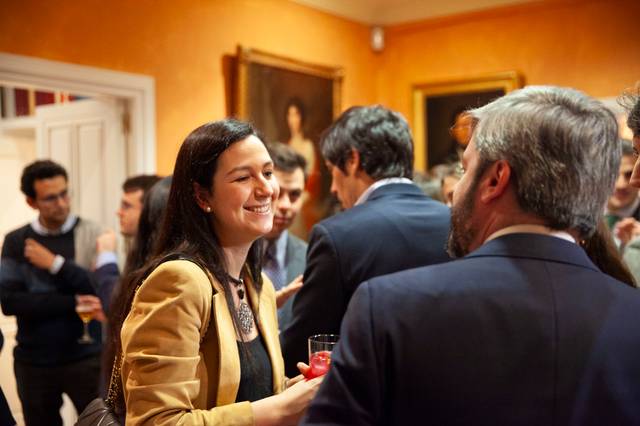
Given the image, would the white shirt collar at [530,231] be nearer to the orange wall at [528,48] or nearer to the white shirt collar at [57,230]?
the white shirt collar at [57,230]

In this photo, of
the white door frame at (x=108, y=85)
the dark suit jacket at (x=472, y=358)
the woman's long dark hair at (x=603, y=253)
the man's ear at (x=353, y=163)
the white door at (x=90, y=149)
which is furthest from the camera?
the white door at (x=90, y=149)

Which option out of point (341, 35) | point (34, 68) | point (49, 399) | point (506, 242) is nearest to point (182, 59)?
point (34, 68)

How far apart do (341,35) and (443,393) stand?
5642 millimetres

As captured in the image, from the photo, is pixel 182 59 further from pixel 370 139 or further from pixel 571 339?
pixel 571 339

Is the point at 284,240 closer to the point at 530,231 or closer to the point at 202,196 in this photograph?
the point at 202,196

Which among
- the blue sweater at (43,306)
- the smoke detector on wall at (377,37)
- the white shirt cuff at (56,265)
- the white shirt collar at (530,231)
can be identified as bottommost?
the blue sweater at (43,306)

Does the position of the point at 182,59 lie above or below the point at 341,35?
below

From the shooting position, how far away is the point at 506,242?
120 centimetres

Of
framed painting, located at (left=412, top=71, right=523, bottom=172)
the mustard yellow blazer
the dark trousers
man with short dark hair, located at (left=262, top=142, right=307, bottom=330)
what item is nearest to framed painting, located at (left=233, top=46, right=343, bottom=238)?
framed painting, located at (left=412, top=71, right=523, bottom=172)

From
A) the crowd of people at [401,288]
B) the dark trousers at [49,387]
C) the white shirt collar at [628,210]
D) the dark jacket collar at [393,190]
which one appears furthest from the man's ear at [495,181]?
the white shirt collar at [628,210]

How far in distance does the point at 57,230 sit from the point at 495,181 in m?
3.42

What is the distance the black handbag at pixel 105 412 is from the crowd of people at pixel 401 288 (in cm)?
1

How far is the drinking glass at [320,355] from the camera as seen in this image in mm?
1660

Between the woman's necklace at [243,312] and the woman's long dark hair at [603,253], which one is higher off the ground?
the woman's long dark hair at [603,253]
